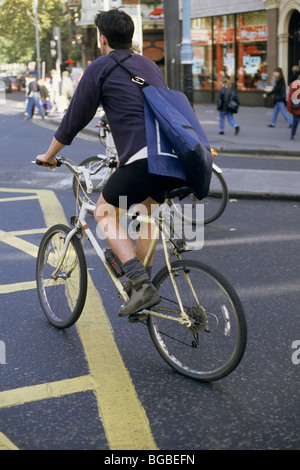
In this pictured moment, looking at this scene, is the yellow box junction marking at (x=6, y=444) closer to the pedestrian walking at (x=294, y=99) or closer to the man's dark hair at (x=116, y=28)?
the man's dark hair at (x=116, y=28)

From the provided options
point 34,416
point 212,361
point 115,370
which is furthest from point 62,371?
point 212,361

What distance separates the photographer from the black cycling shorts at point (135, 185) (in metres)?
3.85

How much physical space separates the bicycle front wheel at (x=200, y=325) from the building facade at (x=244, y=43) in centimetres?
2248

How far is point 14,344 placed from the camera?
443 centimetres

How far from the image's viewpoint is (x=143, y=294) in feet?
12.8

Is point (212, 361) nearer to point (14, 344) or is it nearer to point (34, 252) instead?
point (14, 344)

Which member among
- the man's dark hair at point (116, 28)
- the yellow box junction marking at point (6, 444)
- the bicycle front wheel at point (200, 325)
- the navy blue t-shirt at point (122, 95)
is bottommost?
the yellow box junction marking at point (6, 444)

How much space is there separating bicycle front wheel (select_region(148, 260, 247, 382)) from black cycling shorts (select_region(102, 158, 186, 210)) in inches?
16.0

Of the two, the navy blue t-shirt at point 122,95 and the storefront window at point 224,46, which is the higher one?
the navy blue t-shirt at point 122,95

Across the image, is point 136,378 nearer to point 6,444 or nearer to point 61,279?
point 6,444

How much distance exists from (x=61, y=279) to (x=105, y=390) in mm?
1140

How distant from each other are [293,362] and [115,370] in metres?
0.99

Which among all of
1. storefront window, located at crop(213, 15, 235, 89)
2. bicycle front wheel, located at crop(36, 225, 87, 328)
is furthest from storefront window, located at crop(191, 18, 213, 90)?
bicycle front wheel, located at crop(36, 225, 87, 328)

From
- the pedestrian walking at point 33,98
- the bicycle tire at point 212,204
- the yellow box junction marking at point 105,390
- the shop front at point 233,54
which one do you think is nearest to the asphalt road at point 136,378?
the yellow box junction marking at point 105,390
